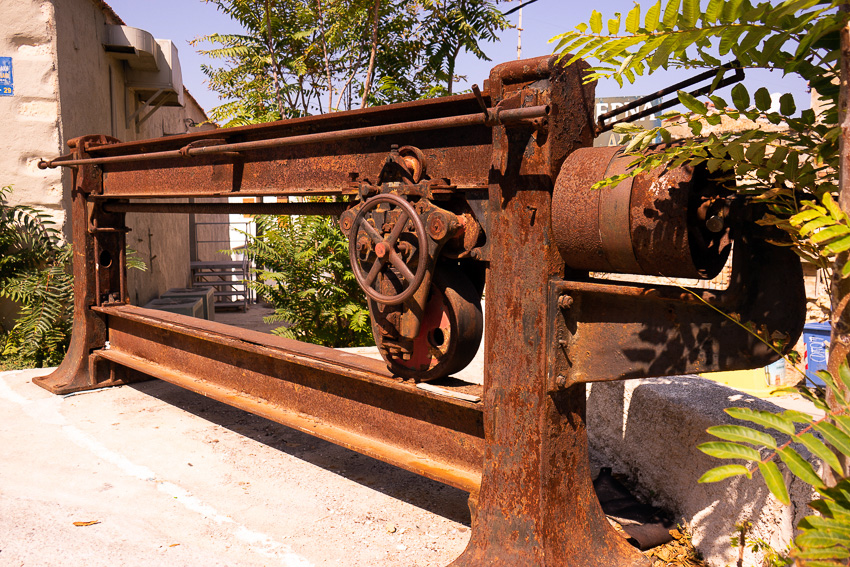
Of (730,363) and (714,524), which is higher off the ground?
(730,363)

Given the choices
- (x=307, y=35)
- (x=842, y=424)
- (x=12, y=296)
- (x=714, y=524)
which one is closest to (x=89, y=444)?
(x=12, y=296)

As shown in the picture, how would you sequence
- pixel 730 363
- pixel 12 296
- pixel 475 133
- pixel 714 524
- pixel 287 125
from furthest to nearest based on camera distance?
pixel 12 296, pixel 287 125, pixel 714 524, pixel 475 133, pixel 730 363

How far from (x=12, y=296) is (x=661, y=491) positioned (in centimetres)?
661

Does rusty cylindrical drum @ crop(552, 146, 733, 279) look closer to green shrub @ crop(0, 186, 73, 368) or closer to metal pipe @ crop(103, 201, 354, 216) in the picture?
metal pipe @ crop(103, 201, 354, 216)

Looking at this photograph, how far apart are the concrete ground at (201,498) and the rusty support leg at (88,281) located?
0.53 meters

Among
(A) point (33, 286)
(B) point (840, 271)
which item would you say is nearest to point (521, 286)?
(B) point (840, 271)

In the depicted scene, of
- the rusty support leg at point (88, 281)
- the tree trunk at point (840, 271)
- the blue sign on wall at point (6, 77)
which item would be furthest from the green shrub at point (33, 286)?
the tree trunk at point (840, 271)

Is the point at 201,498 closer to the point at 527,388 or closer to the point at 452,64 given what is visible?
the point at 527,388

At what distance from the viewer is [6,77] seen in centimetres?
690

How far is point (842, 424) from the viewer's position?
1305mm

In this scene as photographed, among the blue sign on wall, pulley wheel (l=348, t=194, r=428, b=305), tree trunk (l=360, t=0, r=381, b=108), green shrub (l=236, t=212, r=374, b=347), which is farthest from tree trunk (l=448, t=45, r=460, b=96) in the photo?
pulley wheel (l=348, t=194, r=428, b=305)

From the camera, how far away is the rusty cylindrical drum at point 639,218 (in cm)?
198

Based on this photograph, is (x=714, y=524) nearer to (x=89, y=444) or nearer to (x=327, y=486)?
(x=327, y=486)

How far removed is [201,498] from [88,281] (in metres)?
2.72
